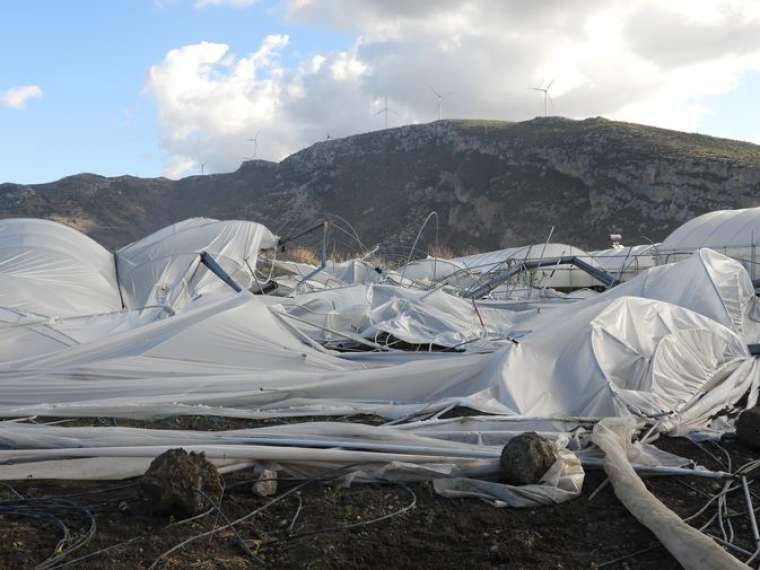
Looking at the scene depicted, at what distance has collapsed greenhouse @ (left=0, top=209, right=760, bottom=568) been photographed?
16.1ft

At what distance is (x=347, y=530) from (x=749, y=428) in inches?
123

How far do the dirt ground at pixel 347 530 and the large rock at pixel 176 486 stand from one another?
7cm

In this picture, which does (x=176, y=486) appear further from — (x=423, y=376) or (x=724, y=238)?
(x=724, y=238)

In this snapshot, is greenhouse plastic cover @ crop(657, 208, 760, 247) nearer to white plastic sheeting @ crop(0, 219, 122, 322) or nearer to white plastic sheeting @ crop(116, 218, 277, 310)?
white plastic sheeting @ crop(116, 218, 277, 310)

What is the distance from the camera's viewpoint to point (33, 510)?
4.23 meters

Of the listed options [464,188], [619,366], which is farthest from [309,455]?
[464,188]

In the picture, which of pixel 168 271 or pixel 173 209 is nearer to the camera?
pixel 168 271

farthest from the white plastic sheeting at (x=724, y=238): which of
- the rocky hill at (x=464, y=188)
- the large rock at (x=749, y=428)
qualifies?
the rocky hill at (x=464, y=188)

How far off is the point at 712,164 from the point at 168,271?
3773 cm

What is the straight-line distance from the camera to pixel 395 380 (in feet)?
24.2

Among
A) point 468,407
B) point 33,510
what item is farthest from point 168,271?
point 33,510

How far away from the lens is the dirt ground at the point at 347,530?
377cm

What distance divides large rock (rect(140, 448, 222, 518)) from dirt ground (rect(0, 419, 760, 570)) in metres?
0.07

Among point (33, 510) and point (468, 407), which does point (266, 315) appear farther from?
point (33, 510)
